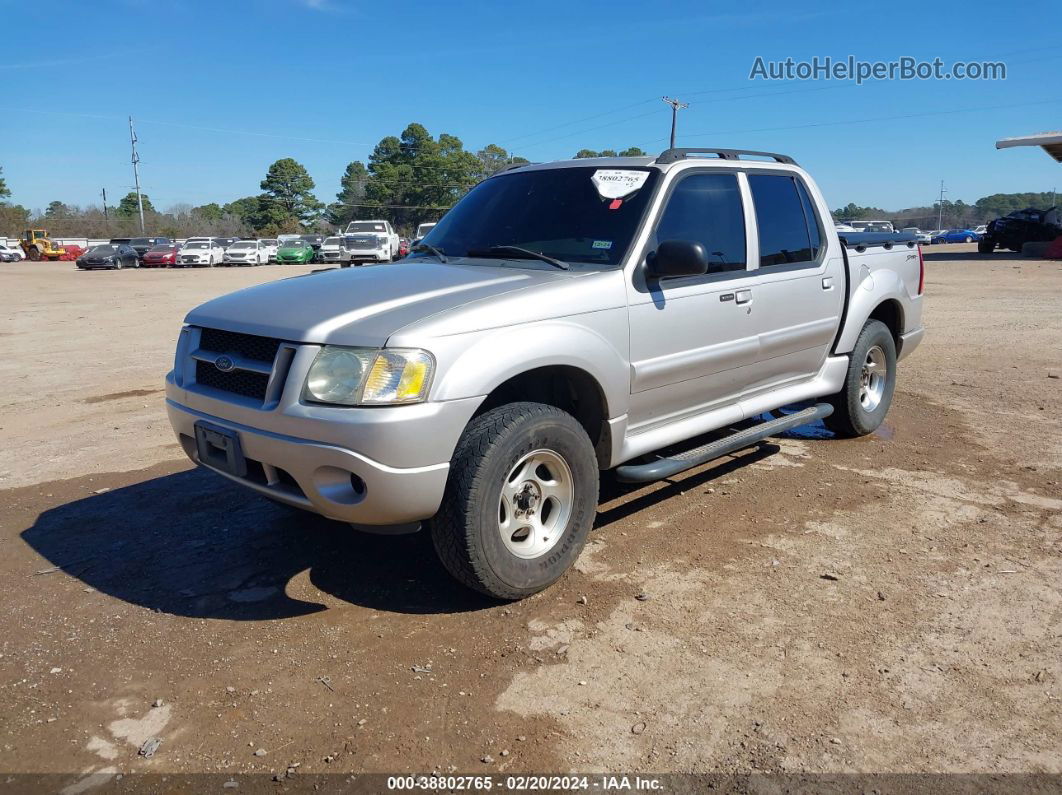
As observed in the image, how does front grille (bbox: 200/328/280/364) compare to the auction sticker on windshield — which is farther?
the auction sticker on windshield

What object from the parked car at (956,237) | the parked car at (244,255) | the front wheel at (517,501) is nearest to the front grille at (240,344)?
the front wheel at (517,501)

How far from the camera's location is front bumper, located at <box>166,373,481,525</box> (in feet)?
10.3

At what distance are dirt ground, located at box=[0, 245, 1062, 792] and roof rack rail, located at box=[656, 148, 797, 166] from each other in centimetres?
202

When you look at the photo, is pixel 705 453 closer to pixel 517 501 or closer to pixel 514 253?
pixel 517 501

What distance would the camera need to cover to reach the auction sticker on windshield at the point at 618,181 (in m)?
4.36

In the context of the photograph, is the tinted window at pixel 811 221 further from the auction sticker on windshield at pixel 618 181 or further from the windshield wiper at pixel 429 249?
the windshield wiper at pixel 429 249

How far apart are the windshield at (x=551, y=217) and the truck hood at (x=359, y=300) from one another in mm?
326

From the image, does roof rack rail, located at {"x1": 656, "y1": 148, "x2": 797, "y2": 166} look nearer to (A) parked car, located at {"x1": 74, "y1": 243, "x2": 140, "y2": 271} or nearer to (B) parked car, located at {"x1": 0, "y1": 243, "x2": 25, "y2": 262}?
(A) parked car, located at {"x1": 74, "y1": 243, "x2": 140, "y2": 271}

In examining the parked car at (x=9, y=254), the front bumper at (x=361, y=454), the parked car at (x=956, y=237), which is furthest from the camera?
the parked car at (x=956, y=237)

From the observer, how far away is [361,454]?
3125 mm

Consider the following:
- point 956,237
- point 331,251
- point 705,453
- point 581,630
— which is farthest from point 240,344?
point 956,237

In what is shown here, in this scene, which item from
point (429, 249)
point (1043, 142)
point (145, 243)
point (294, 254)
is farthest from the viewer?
point (145, 243)

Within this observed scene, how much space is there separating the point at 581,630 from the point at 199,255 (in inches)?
1817

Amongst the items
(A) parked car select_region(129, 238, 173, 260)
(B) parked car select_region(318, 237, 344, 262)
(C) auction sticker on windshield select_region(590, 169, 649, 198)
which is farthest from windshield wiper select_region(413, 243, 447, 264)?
(A) parked car select_region(129, 238, 173, 260)
